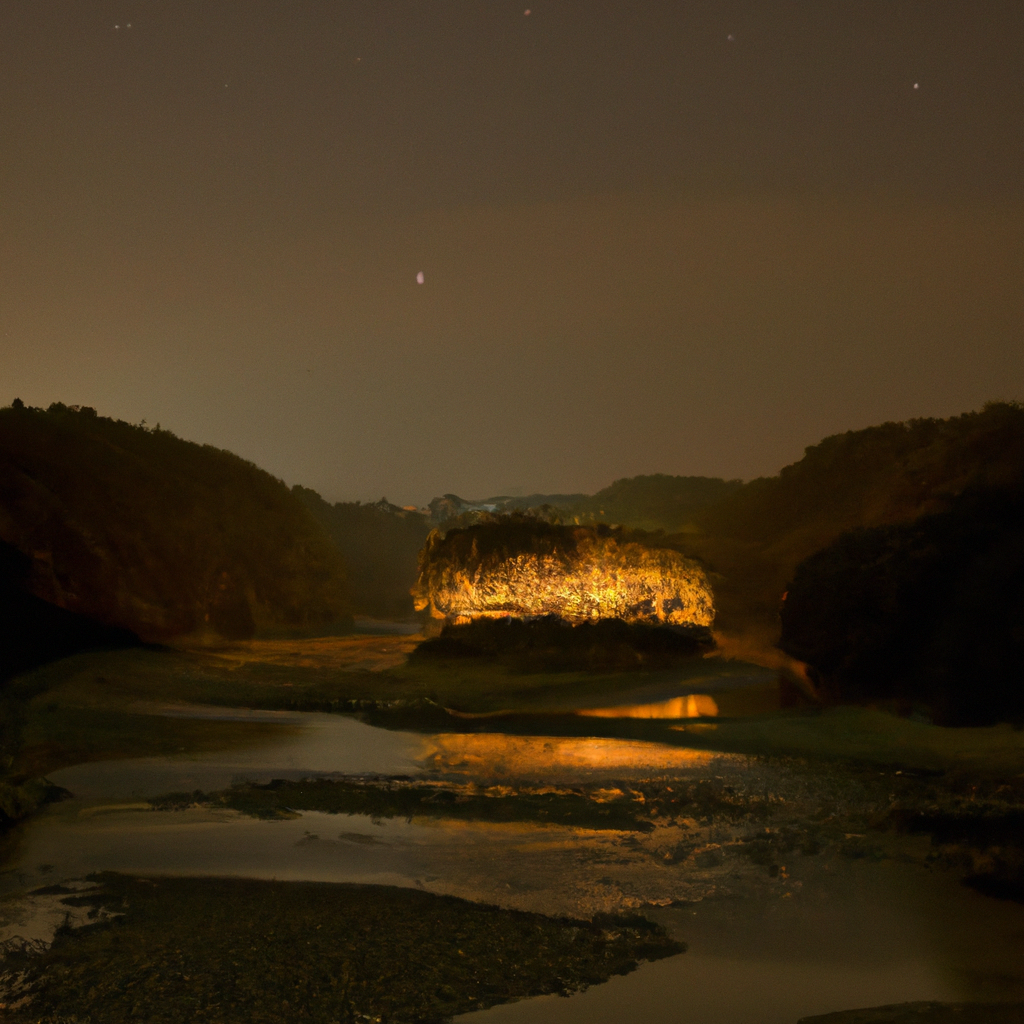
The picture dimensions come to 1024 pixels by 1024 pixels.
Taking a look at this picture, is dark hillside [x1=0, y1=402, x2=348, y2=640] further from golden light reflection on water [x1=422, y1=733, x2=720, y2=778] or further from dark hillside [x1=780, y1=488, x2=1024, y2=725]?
dark hillside [x1=780, y1=488, x2=1024, y2=725]

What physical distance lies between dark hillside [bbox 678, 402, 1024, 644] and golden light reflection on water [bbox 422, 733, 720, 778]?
24.8 feet

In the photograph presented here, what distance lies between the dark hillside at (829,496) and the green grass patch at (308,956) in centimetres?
1296

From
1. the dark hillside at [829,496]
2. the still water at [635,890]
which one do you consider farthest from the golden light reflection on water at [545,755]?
the dark hillside at [829,496]

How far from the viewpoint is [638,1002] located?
4441 millimetres

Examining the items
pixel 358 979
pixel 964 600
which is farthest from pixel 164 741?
pixel 964 600

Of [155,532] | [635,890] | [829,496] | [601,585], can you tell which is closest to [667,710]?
[601,585]

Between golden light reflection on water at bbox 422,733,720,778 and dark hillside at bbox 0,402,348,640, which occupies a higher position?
dark hillside at bbox 0,402,348,640

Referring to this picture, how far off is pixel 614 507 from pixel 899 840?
35837mm

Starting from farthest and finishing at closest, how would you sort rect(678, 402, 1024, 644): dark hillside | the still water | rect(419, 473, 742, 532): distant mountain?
rect(419, 473, 742, 532): distant mountain < rect(678, 402, 1024, 644): dark hillside < the still water

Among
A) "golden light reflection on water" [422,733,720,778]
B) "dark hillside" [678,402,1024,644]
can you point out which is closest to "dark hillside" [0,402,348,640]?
"dark hillside" [678,402,1024,644]

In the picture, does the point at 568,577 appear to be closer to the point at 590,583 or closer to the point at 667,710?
the point at 590,583

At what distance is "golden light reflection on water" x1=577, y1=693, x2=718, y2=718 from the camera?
1369cm

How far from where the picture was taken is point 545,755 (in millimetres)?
10664

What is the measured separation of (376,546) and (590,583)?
2800 centimetres
